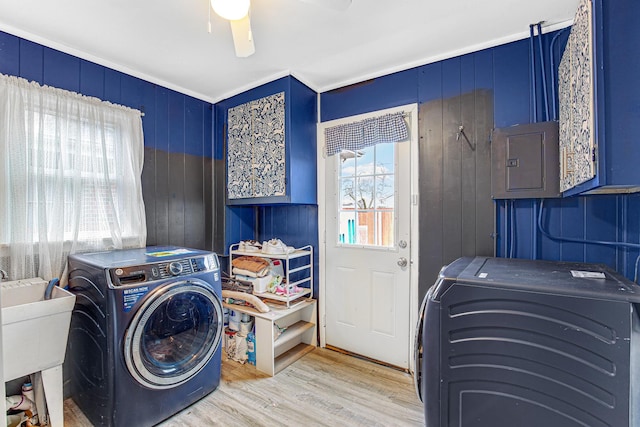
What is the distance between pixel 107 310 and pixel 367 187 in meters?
1.92

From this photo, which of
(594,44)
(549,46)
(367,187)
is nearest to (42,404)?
(367,187)

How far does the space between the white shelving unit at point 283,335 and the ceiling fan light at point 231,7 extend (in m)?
1.91

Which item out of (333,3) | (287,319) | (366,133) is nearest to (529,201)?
(366,133)

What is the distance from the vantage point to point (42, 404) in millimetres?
1675

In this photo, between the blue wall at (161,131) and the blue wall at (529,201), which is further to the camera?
the blue wall at (161,131)

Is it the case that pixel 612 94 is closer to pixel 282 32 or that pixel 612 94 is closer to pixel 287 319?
pixel 282 32

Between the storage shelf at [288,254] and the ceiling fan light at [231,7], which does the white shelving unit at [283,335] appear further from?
the ceiling fan light at [231,7]

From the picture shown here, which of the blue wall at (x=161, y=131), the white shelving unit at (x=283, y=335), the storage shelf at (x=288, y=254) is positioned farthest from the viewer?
the storage shelf at (x=288, y=254)

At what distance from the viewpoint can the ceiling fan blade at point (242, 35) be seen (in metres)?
1.37

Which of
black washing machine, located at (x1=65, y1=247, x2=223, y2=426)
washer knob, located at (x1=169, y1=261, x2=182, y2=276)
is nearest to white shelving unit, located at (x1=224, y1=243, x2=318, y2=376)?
black washing machine, located at (x1=65, y1=247, x2=223, y2=426)

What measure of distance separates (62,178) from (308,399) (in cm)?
218

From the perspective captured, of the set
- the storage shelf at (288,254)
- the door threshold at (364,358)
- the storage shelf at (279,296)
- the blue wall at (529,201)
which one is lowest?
the door threshold at (364,358)

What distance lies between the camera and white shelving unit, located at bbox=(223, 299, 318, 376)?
2.27 metres

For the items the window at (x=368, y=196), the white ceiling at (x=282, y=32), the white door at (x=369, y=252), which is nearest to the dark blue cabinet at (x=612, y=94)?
the white ceiling at (x=282, y=32)
